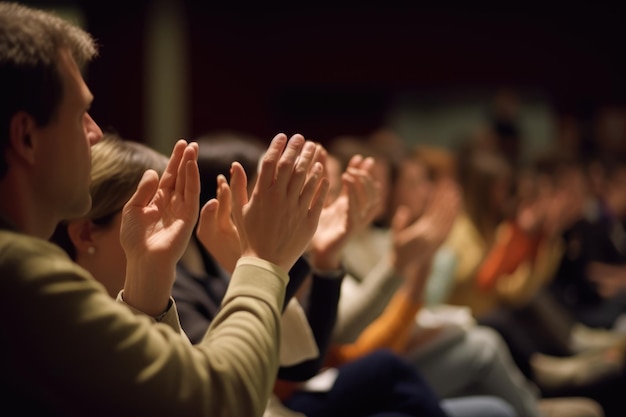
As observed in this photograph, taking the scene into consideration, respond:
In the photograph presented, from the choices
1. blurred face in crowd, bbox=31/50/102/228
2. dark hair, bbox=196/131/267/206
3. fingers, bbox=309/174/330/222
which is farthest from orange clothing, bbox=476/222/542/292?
blurred face in crowd, bbox=31/50/102/228

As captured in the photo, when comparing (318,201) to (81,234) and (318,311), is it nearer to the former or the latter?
(81,234)

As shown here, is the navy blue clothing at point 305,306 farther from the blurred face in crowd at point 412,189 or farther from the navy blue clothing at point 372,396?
the blurred face in crowd at point 412,189

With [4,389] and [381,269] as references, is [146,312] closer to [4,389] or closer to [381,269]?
[4,389]

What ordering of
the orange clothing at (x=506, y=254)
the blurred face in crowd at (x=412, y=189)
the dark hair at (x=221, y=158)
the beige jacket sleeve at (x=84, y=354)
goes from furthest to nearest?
1. the orange clothing at (x=506, y=254)
2. the blurred face in crowd at (x=412, y=189)
3. the dark hair at (x=221, y=158)
4. the beige jacket sleeve at (x=84, y=354)

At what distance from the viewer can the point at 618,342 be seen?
11.3ft

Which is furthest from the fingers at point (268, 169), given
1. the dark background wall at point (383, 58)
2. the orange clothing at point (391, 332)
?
the dark background wall at point (383, 58)

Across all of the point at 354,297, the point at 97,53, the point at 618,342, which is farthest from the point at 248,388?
the point at 618,342

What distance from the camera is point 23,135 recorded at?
2.87ft

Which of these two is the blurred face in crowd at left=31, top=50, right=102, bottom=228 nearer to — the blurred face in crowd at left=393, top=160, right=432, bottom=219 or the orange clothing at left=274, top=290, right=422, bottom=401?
the orange clothing at left=274, top=290, right=422, bottom=401

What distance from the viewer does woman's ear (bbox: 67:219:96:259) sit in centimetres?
132

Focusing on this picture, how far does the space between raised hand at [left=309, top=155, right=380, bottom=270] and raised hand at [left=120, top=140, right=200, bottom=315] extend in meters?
0.65

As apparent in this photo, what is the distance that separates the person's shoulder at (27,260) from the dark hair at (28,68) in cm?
→ 8

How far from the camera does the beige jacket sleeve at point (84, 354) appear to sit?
31.4 inches

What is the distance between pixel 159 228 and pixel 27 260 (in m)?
0.25
